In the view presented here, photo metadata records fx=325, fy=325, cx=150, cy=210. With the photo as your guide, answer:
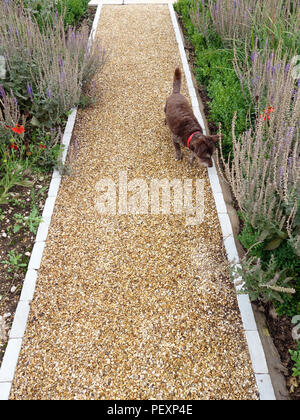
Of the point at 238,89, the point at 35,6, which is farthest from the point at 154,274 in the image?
the point at 35,6

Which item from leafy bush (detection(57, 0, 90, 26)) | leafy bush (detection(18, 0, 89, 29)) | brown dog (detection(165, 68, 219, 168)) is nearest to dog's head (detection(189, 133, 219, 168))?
brown dog (detection(165, 68, 219, 168))

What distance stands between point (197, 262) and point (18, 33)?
3.41 m

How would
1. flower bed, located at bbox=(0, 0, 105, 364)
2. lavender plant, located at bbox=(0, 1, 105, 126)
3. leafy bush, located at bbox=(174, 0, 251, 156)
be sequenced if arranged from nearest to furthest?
flower bed, located at bbox=(0, 0, 105, 364), lavender plant, located at bbox=(0, 1, 105, 126), leafy bush, located at bbox=(174, 0, 251, 156)

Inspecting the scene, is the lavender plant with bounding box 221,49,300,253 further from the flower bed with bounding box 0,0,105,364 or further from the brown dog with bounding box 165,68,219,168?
the flower bed with bounding box 0,0,105,364

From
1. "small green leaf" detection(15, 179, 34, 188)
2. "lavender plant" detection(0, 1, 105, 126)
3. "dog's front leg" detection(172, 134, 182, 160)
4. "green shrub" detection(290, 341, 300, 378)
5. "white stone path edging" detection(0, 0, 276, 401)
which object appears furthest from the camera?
"lavender plant" detection(0, 1, 105, 126)

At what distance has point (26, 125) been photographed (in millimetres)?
4051

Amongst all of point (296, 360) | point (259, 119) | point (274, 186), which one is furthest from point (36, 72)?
point (296, 360)

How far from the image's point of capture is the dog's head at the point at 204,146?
3194 mm

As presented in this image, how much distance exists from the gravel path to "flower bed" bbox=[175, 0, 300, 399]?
0.34 m

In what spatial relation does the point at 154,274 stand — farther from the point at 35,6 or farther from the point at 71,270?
the point at 35,6

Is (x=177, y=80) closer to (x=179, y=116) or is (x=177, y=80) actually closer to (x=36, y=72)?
(x=179, y=116)

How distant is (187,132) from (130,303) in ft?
6.08

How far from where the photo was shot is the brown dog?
3.23m

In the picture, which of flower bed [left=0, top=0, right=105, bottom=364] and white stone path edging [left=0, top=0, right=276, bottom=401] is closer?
white stone path edging [left=0, top=0, right=276, bottom=401]
